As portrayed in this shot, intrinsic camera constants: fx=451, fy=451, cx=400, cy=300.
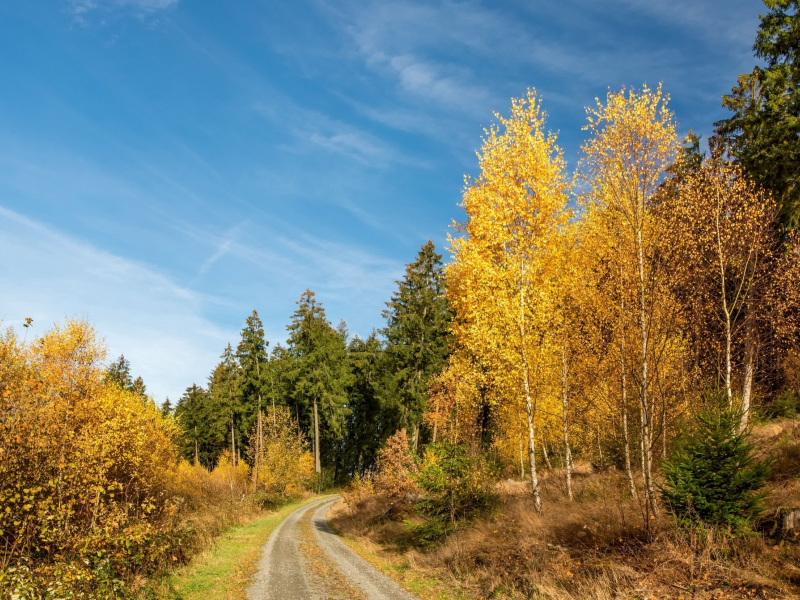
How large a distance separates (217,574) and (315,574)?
9.80 ft

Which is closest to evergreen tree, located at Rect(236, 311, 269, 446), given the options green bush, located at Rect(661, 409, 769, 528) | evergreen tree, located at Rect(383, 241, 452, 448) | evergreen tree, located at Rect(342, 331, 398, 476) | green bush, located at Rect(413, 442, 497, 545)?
evergreen tree, located at Rect(342, 331, 398, 476)

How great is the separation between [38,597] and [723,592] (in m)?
11.8

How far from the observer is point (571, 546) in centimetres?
1086

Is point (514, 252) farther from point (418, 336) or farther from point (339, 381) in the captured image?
point (339, 381)

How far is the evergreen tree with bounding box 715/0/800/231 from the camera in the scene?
1920 centimetres

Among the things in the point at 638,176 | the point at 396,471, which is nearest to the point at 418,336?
the point at 396,471

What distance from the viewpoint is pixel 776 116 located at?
20.2 meters

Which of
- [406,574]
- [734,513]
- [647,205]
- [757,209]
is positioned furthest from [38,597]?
[757,209]

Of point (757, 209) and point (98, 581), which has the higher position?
point (757, 209)

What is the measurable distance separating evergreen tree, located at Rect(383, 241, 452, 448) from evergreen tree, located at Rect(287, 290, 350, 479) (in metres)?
14.1

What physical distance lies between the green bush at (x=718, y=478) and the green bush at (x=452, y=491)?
704 cm

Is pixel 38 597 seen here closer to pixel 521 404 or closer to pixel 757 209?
pixel 521 404

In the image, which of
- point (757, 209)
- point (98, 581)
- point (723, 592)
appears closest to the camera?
point (723, 592)

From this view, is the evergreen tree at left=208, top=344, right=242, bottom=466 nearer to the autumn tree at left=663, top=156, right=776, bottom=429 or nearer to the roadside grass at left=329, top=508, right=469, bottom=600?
the roadside grass at left=329, top=508, right=469, bottom=600
